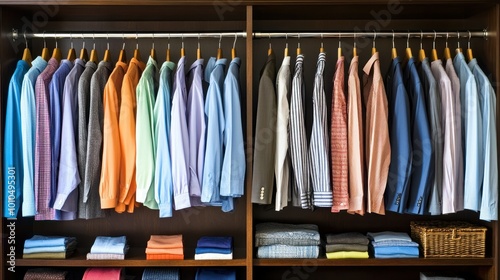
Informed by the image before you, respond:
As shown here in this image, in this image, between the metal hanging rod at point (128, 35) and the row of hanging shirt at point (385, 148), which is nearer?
the row of hanging shirt at point (385, 148)

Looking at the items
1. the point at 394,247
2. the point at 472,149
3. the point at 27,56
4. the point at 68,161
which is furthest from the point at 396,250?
the point at 27,56

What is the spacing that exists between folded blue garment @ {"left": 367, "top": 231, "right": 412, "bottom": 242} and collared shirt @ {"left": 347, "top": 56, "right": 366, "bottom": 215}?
29cm

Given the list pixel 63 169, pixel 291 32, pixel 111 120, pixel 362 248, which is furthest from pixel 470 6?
pixel 63 169

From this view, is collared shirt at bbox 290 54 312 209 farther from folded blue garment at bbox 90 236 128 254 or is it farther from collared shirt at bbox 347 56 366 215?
folded blue garment at bbox 90 236 128 254

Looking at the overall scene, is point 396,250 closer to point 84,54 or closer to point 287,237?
point 287,237

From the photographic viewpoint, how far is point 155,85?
2.88 metres

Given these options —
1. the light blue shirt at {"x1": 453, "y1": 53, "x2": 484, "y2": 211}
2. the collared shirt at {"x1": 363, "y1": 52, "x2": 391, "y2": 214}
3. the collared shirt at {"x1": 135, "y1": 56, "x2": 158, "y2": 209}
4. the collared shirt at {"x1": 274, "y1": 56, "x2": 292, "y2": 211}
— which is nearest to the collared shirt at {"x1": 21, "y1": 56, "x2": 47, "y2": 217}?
the collared shirt at {"x1": 135, "y1": 56, "x2": 158, "y2": 209}

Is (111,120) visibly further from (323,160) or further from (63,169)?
(323,160)

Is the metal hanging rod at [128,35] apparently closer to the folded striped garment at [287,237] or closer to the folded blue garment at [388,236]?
the folded striped garment at [287,237]

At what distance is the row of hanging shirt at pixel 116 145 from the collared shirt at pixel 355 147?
54 centimetres

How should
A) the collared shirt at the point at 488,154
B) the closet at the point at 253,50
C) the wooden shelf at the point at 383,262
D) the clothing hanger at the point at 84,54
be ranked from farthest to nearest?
the closet at the point at 253,50
the clothing hanger at the point at 84,54
the wooden shelf at the point at 383,262
the collared shirt at the point at 488,154

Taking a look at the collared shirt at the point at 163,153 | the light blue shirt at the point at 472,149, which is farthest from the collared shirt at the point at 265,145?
the light blue shirt at the point at 472,149

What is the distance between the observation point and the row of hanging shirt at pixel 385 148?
267 centimetres

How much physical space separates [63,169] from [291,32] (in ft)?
4.51
